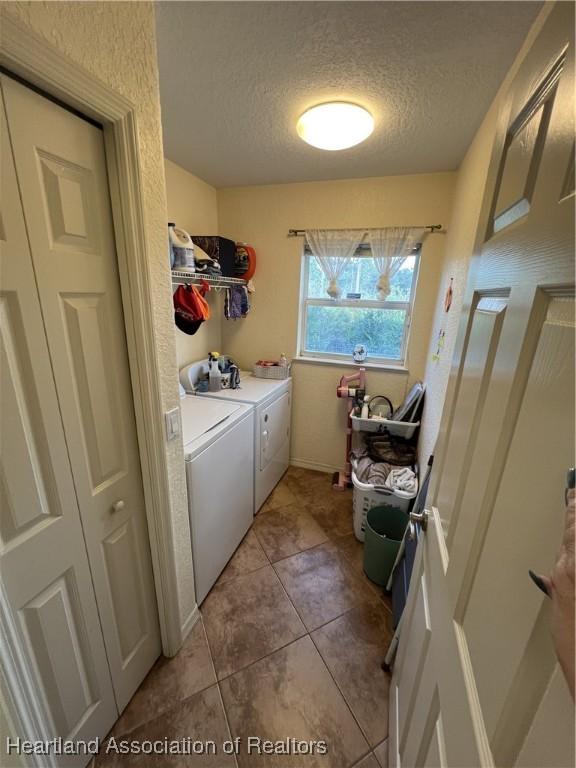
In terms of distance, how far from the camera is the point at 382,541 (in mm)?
1658

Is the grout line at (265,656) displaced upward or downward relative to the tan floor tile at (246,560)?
Result: downward

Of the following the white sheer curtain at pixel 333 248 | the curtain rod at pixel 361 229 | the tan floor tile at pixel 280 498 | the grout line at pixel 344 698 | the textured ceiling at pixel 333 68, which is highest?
the textured ceiling at pixel 333 68

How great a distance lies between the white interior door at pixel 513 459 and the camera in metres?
0.36

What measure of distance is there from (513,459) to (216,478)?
4.56 ft

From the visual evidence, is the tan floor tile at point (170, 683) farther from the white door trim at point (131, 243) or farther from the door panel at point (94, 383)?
the door panel at point (94, 383)

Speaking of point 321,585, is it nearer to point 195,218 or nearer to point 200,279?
point 200,279

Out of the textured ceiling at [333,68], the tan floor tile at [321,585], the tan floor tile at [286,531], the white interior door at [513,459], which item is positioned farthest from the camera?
the tan floor tile at [286,531]

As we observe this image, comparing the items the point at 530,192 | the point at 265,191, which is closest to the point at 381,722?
the point at 530,192

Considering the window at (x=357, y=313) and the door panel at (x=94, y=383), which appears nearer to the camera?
the door panel at (x=94, y=383)

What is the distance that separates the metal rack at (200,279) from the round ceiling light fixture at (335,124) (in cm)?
93

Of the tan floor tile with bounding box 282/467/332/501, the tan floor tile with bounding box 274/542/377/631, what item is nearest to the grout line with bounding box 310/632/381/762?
the tan floor tile with bounding box 274/542/377/631

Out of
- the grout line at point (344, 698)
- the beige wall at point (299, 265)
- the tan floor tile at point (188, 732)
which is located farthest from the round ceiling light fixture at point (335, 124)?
the tan floor tile at point (188, 732)

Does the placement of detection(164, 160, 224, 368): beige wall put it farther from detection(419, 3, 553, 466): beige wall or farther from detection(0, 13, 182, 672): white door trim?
detection(419, 3, 553, 466): beige wall

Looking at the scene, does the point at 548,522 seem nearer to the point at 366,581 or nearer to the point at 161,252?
the point at 161,252
